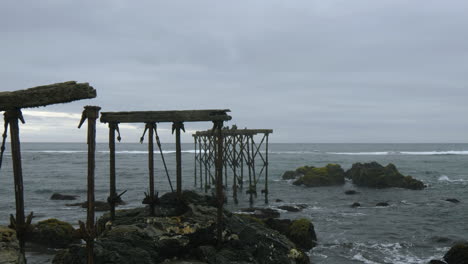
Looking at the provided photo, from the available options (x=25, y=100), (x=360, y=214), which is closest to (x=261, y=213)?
(x=360, y=214)

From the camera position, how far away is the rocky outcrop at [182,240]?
9023mm

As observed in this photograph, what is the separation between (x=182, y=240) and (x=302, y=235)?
21.4 ft

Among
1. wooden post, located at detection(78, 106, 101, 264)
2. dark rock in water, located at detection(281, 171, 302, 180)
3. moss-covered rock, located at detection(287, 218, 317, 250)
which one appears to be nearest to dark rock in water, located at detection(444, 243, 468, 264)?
moss-covered rock, located at detection(287, 218, 317, 250)

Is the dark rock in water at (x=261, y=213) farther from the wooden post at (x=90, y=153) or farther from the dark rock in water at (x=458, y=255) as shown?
the wooden post at (x=90, y=153)

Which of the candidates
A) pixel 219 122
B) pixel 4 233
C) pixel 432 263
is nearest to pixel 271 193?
pixel 432 263

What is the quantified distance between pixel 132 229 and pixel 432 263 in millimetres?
9891

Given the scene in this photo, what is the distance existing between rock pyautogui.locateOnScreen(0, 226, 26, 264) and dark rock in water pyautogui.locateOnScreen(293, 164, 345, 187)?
3074 cm

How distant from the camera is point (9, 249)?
7.69 metres

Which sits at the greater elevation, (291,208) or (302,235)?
(302,235)

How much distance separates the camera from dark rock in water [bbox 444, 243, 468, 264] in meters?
12.6

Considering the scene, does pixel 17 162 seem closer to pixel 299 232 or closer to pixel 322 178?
pixel 299 232

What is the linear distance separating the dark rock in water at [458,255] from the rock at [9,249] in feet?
41.4

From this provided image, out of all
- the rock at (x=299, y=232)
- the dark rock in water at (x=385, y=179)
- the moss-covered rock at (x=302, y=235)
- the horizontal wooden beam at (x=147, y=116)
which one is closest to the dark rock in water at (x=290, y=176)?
the dark rock in water at (x=385, y=179)

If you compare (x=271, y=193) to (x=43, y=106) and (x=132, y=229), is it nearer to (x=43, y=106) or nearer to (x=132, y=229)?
(x=132, y=229)
